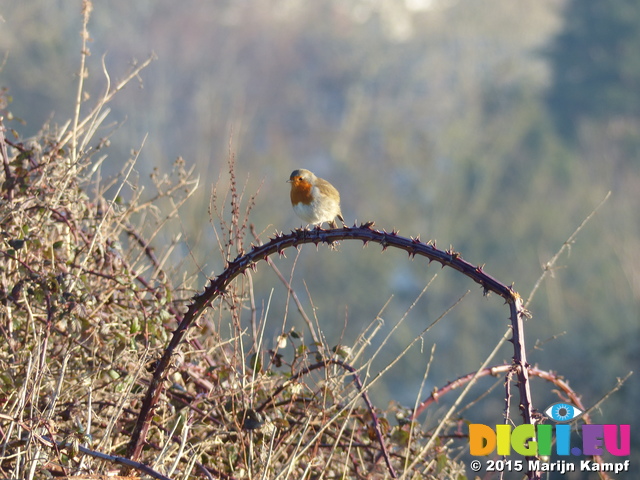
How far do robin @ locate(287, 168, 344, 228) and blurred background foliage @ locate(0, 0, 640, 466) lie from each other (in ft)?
27.9

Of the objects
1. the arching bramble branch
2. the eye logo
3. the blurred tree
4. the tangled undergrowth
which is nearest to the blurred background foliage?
the blurred tree

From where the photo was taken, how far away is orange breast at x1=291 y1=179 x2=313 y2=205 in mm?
3580

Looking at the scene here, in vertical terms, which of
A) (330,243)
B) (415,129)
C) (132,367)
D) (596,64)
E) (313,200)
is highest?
Answer: (596,64)

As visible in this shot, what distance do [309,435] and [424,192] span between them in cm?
1838

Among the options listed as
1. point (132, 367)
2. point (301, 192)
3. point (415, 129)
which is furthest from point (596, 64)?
point (132, 367)

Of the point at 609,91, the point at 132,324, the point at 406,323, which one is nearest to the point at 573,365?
the point at 406,323

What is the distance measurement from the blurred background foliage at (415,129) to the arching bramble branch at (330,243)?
9.93 meters

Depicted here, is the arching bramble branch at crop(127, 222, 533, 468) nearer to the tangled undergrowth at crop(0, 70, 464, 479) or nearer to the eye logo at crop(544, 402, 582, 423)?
the tangled undergrowth at crop(0, 70, 464, 479)

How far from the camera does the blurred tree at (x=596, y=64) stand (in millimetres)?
21453

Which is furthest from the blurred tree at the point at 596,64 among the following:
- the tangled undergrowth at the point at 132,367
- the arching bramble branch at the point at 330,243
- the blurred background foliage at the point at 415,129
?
the arching bramble branch at the point at 330,243

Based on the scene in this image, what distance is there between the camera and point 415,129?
22.8 m

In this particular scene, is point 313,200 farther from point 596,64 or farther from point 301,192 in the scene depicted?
point 596,64

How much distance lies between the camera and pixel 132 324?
8.36ft

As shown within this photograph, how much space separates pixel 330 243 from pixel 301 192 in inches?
57.9
